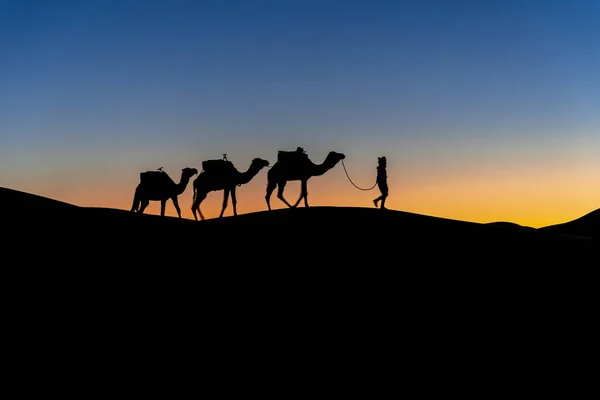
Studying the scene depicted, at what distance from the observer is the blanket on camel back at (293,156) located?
22.4 metres

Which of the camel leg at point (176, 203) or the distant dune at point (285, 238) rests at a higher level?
the camel leg at point (176, 203)

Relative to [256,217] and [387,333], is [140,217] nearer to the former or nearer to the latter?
[256,217]

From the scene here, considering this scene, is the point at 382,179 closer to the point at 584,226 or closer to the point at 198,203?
the point at 198,203

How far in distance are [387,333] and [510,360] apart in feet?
6.93

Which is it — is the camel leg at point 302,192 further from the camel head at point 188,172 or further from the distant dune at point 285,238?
the camel head at point 188,172

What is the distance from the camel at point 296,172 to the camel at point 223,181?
52.3 inches

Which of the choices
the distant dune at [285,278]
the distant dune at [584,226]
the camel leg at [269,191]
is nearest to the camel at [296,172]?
the camel leg at [269,191]

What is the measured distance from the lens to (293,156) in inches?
884

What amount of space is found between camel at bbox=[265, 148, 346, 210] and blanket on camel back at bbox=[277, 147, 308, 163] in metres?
0.04

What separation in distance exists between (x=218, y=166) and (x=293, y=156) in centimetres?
277

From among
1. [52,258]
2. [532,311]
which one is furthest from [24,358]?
[532,311]

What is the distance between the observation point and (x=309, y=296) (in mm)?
13414

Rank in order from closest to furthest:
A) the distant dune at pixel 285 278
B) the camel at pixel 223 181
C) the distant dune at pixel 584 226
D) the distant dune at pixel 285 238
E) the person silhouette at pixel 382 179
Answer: the distant dune at pixel 285 278 < the distant dune at pixel 285 238 < the person silhouette at pixel 382 179 < the camel at pixel 223 181 < the distant dune at pixel 584 226

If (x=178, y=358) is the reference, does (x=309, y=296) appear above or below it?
above
